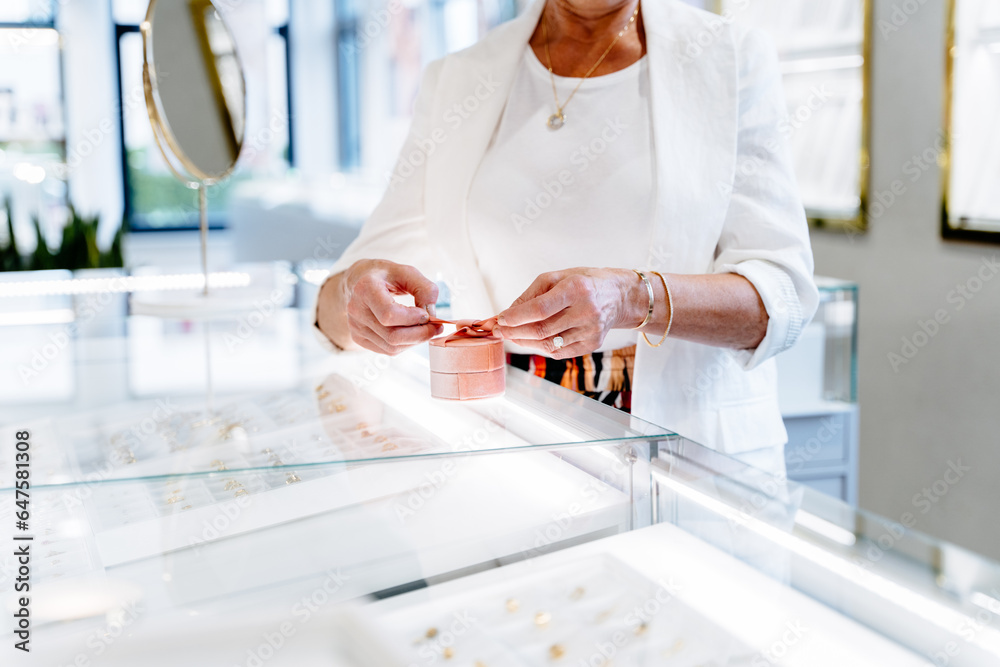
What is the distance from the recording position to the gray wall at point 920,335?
2.20 m

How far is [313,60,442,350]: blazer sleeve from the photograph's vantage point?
135 centimetres

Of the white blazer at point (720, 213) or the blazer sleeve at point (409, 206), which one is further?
the blazer sleeve at point (409, 206)

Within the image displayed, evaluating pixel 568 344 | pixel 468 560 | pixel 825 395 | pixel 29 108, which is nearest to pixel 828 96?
pixel 825 395

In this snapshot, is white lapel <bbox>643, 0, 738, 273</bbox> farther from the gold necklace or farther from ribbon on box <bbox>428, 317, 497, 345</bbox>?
ribbon on box <bbox>428, 317, 497, 345</bbox>

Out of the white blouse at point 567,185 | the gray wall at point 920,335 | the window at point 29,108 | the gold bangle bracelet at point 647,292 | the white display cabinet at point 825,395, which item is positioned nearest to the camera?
the gold bangle bracelet at point 647,292

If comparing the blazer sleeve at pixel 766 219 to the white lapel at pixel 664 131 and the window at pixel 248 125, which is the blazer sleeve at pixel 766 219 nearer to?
the white lapel at pixel 664 131

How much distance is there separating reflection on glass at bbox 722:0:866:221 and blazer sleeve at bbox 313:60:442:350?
154cm

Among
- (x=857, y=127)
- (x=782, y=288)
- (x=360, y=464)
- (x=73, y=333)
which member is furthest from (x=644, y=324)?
(x=857, y=127)

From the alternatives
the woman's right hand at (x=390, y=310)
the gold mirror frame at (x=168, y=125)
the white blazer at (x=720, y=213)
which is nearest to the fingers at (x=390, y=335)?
the woman's right hand at (x=390, y=310)

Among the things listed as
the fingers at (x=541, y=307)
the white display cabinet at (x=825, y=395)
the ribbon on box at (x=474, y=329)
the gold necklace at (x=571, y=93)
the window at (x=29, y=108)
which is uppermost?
the window at (x=29, y=108)

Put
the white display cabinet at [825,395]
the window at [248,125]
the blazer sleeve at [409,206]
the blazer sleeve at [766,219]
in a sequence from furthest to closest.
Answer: the window at [248,125] < the white display cabinet at [825,395] < the blazer sleeve at [409,206] < the blazer sleeve at [766,219]

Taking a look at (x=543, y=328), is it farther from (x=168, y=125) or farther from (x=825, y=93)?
(x=825, y=93)

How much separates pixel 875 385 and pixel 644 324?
1734 mm

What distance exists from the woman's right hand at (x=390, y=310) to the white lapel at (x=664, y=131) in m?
0.22
